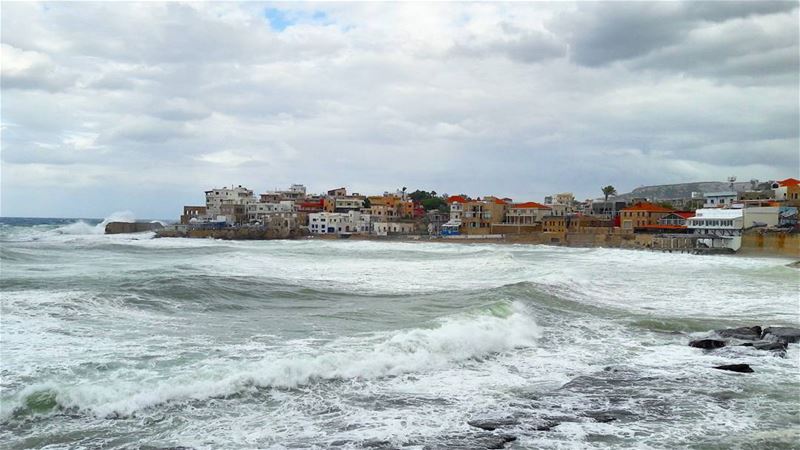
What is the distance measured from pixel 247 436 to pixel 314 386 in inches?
85.1

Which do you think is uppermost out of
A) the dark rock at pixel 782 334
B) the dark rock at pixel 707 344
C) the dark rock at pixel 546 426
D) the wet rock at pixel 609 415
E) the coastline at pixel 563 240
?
the coastline at pixel 563 240

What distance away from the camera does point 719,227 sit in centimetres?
5188

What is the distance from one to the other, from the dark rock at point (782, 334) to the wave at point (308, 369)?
4693 mm

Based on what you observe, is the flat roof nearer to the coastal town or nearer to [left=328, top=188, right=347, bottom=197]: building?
the coastal town

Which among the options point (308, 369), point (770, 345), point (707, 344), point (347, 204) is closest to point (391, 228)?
point (347, 204)

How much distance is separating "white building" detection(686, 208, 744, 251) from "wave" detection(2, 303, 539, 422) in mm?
40513

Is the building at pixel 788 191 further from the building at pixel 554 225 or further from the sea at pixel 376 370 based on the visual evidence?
the sea at pixel 376 370

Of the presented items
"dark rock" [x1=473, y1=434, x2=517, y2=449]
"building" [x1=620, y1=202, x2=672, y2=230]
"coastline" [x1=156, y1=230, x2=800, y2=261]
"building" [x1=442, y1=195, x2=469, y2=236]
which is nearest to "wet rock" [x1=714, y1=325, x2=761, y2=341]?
"dark rock" [x1=473, y1=434, x2=517, y2=449]

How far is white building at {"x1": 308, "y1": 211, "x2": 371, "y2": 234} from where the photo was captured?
7450cm

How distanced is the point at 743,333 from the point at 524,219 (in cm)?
5989

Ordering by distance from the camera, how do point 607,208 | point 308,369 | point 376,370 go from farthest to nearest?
1. point 607,208
2. point 376,370
3. point 308,369

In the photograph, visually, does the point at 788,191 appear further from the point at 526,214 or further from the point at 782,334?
the point at 782,334

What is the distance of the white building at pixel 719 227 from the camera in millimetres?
48031

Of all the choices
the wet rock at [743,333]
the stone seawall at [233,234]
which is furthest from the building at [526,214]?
the wet rock at [743,333]
